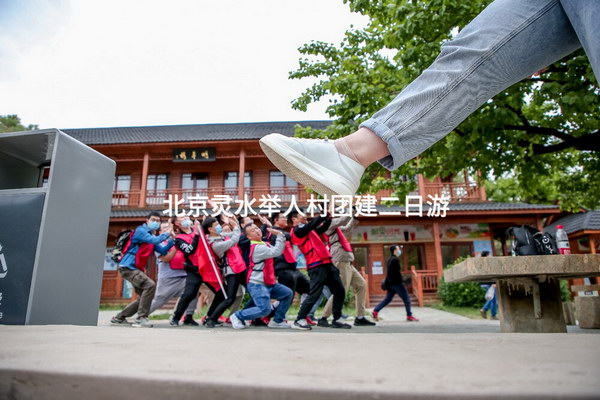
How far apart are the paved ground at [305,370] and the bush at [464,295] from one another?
12.1 m

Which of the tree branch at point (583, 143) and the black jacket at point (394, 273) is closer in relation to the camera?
the tree branch at point (583, 143)

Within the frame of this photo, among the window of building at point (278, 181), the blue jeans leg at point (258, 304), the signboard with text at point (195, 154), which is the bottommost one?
the blue jeans leg at point (258, 304)

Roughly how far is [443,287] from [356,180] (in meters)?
12.7

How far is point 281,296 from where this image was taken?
5574mm

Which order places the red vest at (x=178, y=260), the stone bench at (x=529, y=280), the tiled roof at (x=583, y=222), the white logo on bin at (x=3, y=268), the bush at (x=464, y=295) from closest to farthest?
the white logo on bin at (x=3, y=268), the stone bench at (x=529, y=280), the red vest at (x=178, y=260), the bush at (x=464, y=295), the tiled roof at (x=583, y=222)

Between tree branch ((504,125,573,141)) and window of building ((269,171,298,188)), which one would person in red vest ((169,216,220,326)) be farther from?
window of building ((269,171,298,188))

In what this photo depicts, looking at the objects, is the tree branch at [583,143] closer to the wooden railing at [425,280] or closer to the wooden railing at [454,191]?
the wooden railing at [425,280]

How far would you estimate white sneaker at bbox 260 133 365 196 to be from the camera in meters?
1.40

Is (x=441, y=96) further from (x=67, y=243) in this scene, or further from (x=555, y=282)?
(x=555, y=282)

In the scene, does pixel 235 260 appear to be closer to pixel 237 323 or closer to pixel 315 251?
pixel 237 323

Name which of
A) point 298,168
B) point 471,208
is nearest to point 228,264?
point 298,168

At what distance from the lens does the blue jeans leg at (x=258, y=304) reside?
4.95m

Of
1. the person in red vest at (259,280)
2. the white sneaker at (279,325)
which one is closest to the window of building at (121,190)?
the white sneaker at (279,325)

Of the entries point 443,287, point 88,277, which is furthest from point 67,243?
point 443,287
